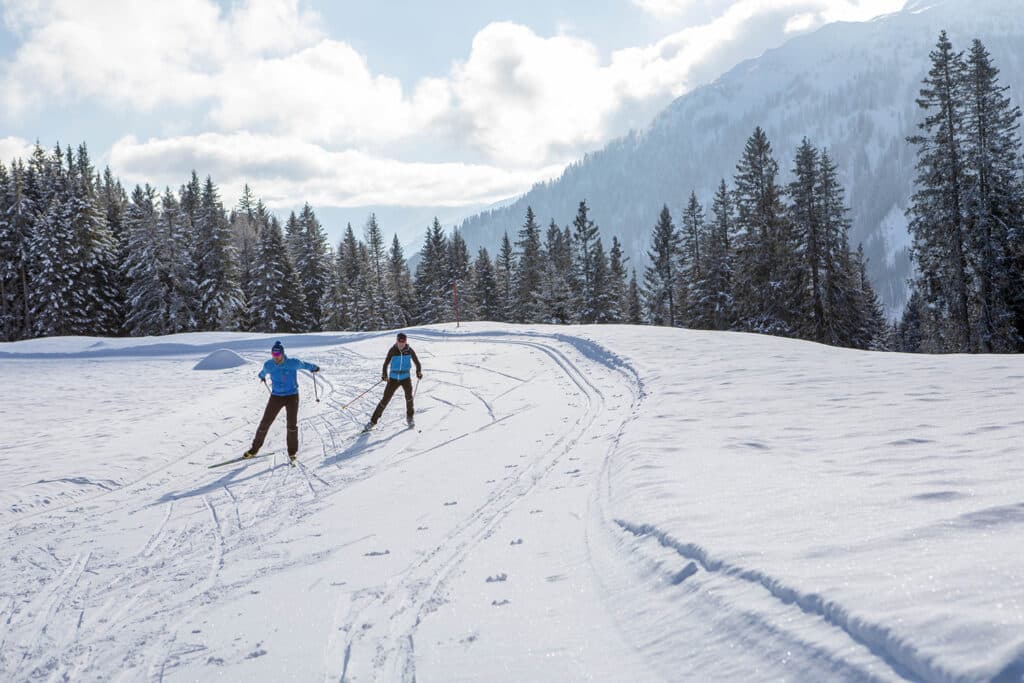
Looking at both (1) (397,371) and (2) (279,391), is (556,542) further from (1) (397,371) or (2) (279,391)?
(1) (397,371)

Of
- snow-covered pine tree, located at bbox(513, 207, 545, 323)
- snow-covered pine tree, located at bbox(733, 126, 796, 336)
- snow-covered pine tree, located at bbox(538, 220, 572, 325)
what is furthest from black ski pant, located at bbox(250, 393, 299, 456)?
snow-covered pine tree, located at bbox(513, 207, 545, 323)

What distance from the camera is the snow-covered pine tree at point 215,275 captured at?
4903 cm

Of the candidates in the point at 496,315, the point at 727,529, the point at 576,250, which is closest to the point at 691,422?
the point at 727,529

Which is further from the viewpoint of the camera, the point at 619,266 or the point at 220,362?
the point at 619,266

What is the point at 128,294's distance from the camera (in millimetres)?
48531

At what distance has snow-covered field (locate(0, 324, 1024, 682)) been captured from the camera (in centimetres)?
321

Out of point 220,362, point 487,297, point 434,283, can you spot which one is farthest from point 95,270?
point 487,297

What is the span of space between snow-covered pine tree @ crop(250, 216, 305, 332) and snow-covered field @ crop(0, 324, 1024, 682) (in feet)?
134

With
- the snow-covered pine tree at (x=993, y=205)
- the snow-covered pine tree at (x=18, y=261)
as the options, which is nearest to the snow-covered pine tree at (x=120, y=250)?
the snow-covered pine tree at (x=18, y=261)

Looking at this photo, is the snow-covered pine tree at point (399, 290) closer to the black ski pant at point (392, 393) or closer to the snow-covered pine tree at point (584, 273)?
the snow-covered pine tree at point (584, 273)

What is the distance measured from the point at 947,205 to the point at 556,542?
28.8 metres

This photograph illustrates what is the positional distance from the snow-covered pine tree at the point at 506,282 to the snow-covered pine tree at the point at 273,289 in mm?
23484

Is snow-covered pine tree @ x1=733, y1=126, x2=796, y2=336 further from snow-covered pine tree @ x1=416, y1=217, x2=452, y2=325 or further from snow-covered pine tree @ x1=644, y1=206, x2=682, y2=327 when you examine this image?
snow-covered pine tree @ x1=416, y1=217, x2=452, y2=325

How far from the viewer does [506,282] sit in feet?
243
